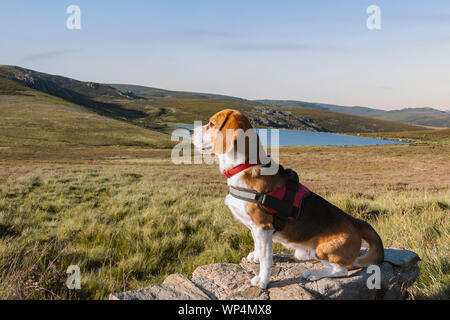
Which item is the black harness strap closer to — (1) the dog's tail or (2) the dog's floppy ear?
(2) the dog's floppy ear

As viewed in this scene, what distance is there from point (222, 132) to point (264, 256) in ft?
5.20

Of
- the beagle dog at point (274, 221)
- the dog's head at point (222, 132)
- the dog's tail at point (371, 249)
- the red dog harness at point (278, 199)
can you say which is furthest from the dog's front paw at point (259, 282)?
the dog's head at point (222, 132)

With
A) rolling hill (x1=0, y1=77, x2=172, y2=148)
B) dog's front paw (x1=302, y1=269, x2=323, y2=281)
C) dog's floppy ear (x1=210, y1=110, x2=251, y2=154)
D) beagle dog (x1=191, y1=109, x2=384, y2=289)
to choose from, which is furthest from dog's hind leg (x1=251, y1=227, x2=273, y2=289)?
rolling hill (x1=0, y1=77, x2=172, y2=148)

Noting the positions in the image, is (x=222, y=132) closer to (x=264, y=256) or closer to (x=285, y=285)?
(x=264, y=256)

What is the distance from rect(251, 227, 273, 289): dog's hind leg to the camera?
345 centimetres

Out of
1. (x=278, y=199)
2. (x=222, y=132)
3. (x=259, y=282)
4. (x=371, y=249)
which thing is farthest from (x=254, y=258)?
(x=222, y=132)

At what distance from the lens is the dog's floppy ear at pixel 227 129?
11.3 ft

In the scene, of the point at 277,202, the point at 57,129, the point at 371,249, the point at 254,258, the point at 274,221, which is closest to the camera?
the point at 277,202

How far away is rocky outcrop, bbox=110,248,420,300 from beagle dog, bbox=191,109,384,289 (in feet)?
0.50

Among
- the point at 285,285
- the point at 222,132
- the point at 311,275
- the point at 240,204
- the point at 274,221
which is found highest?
the point at 222,132

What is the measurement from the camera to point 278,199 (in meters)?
3.41

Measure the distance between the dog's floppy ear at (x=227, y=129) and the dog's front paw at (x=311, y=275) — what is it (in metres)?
1.83

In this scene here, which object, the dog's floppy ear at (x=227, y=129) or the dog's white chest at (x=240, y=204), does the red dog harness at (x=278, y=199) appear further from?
the dog's floppy ear at (x=227, y=129)
